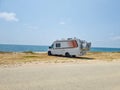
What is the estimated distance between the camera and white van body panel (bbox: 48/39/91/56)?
31231 millimetres

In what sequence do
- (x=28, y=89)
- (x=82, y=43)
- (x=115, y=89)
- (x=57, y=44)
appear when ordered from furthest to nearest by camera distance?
(x=57, y=44), (x=82, y=43), (x=115, y=89), (x=28, y=89)

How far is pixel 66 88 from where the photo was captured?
33.3ft

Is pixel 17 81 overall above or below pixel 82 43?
below

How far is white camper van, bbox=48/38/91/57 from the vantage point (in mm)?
31244

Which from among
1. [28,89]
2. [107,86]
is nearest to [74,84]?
[107,86]

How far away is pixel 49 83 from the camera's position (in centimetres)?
1112

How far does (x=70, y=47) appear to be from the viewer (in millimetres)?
32219

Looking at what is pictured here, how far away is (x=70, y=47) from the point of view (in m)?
32.2

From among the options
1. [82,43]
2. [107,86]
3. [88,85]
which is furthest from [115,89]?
[82,43]

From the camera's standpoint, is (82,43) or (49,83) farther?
(82,43)

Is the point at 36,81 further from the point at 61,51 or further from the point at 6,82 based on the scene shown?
the point at 61,51

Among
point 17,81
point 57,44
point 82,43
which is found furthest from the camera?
point 57,44

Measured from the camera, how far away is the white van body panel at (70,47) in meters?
31.2

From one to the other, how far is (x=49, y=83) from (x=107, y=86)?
2766 mm
